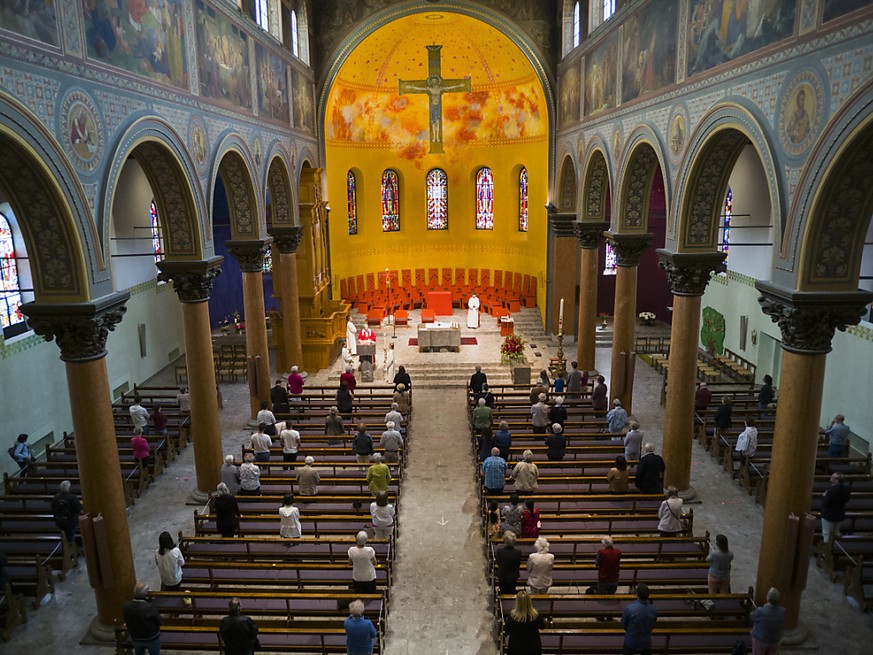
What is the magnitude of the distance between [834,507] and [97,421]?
13386mm

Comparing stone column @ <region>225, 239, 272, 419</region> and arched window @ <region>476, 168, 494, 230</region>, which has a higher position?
arched window @ <region>476, 168, 494, 230</region>

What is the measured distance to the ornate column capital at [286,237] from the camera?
25.2 m

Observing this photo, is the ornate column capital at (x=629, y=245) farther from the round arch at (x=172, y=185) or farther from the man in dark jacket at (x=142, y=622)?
the man in dark jacket at (x=142, y=622)

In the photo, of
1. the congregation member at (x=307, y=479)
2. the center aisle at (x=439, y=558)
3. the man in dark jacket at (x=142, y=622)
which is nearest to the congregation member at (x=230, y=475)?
the congregation member at (x=307, y=479)

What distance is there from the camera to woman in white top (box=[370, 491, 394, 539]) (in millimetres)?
13031

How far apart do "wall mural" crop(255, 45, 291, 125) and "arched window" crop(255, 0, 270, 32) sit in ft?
3.16

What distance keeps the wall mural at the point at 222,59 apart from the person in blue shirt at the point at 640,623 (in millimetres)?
14168

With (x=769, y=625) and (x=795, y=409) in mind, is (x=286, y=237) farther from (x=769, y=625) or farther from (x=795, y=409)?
(x=769, y=625)

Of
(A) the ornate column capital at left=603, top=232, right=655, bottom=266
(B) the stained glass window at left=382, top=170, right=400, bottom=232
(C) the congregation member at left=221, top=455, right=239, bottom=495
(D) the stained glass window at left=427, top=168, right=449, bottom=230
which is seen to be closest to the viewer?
(C) the congregation member at left=221, top=455, right=239, bottom=495

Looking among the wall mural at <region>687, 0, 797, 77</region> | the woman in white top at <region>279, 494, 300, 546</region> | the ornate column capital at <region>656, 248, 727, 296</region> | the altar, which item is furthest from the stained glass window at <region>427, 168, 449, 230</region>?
the woman in white top at <region>279, 494, 300, 546</region>

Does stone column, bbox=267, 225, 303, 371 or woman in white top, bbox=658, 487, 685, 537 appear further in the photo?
stone column, bbox=267, 225, 303, 371

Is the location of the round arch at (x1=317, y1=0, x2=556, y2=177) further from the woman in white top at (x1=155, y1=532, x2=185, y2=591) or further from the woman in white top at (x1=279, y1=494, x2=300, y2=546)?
the woman in white top at (x1=155, y1=532, x2=185, y2=591)

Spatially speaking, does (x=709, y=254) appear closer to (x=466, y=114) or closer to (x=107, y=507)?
(x=107, y=507)

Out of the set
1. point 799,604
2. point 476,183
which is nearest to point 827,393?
point 799,604
